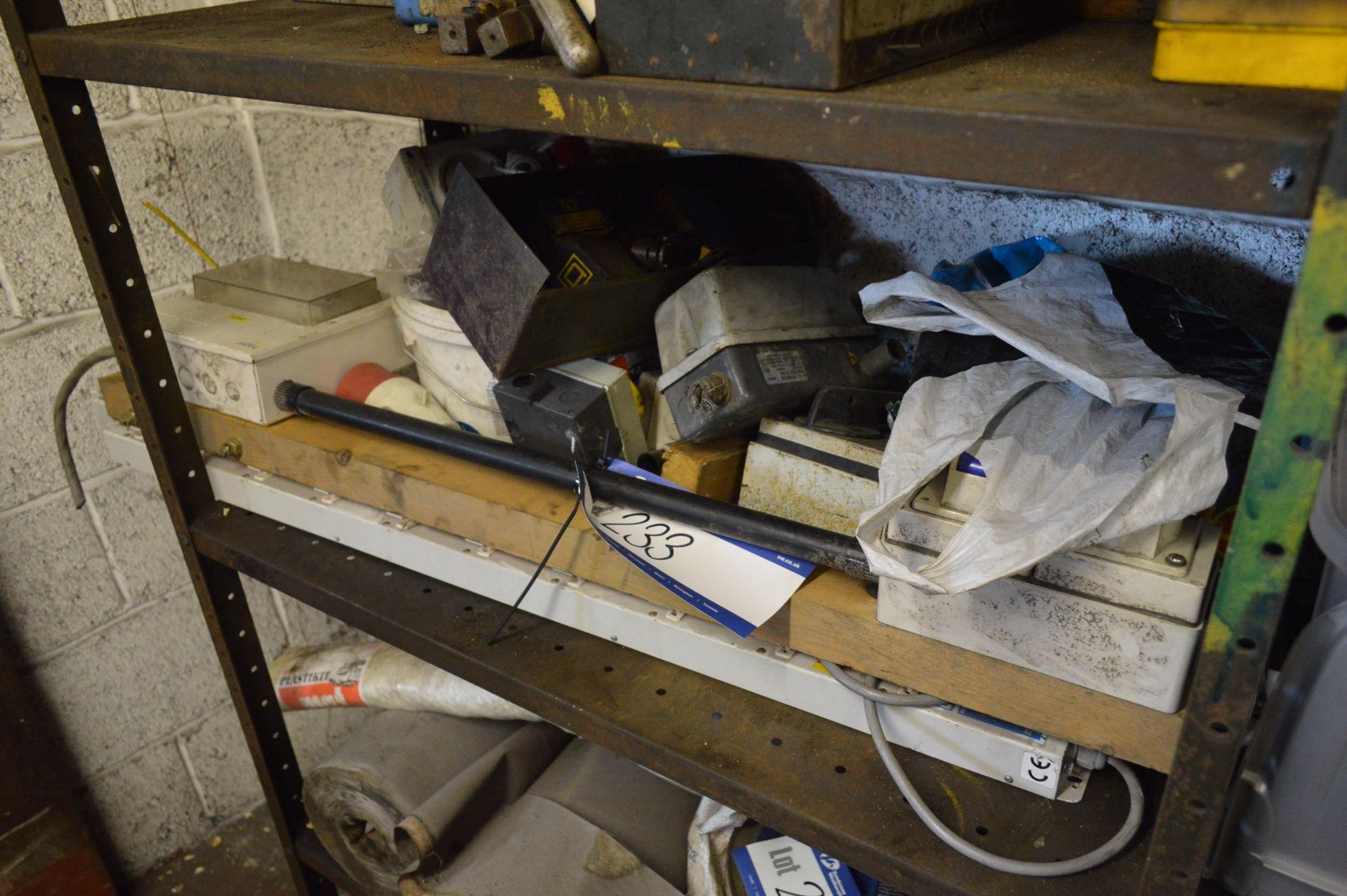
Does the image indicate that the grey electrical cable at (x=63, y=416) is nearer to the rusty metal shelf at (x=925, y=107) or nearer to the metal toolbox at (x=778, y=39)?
the rusty metal shelf at (x=925, y=107)

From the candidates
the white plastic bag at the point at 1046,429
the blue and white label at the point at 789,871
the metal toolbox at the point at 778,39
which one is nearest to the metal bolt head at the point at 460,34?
the metal toolbox at the point at 778,39

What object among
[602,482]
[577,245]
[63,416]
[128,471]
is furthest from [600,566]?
[128,471]

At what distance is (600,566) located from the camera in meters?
0.97

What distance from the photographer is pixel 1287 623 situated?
0.90m

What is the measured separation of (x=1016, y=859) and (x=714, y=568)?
13.4 inches

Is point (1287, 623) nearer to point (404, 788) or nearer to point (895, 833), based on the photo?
point (895, 833)

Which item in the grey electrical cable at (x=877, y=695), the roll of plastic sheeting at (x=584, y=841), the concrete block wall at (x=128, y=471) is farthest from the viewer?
the concrete block wall at (x=128, y=471)

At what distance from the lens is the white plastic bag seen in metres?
0.62

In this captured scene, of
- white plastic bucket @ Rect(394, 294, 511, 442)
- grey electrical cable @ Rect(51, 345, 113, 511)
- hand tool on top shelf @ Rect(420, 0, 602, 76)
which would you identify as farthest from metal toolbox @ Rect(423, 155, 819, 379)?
grey electrical cable @ Rect(51, 345, 113, 511)

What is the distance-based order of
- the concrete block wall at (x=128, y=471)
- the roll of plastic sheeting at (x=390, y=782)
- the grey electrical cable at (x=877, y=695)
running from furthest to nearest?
the concrete block wall at (x=128, y=471) → the roll of plastic sheeting at (x=390, y=782) → the grey electrical cable at (x=877, y=695)

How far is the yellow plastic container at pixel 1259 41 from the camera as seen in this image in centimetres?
46

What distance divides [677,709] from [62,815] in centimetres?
124

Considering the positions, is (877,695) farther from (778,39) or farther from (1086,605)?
(778,39)

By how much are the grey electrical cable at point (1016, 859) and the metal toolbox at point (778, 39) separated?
539mm
